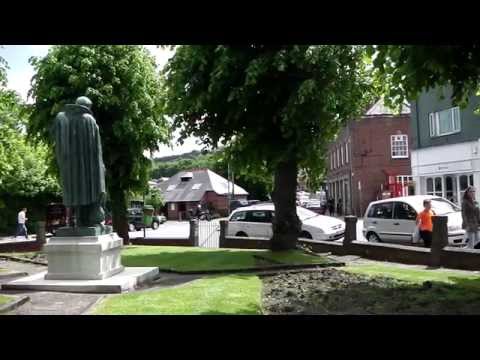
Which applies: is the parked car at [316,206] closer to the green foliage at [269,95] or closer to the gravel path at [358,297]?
the green foliage at [269,95]

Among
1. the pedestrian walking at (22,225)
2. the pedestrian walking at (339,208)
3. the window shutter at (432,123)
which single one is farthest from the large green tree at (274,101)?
the pedestrian walking at (339,208)

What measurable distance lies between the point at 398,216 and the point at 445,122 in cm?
1660

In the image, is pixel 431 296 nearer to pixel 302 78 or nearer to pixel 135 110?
pixel 302 78

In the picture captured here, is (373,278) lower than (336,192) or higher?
lower

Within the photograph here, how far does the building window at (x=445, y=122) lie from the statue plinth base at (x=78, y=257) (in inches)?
1027

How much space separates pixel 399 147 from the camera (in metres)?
48.5

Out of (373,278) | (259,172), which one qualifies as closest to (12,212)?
Result: (259,172)

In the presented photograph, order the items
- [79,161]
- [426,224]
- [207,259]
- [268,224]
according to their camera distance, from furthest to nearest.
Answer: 1. [268,224]
2. [426,224]
3. [207,259]
4. [79,161]

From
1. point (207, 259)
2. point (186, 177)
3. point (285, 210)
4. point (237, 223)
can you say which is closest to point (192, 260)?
point (207, 259)

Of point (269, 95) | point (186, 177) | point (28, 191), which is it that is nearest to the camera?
point (269, 95)

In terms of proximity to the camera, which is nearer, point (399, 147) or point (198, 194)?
point (399, 147)

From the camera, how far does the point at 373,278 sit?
11.3m

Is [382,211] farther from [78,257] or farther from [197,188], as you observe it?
[197,188]
